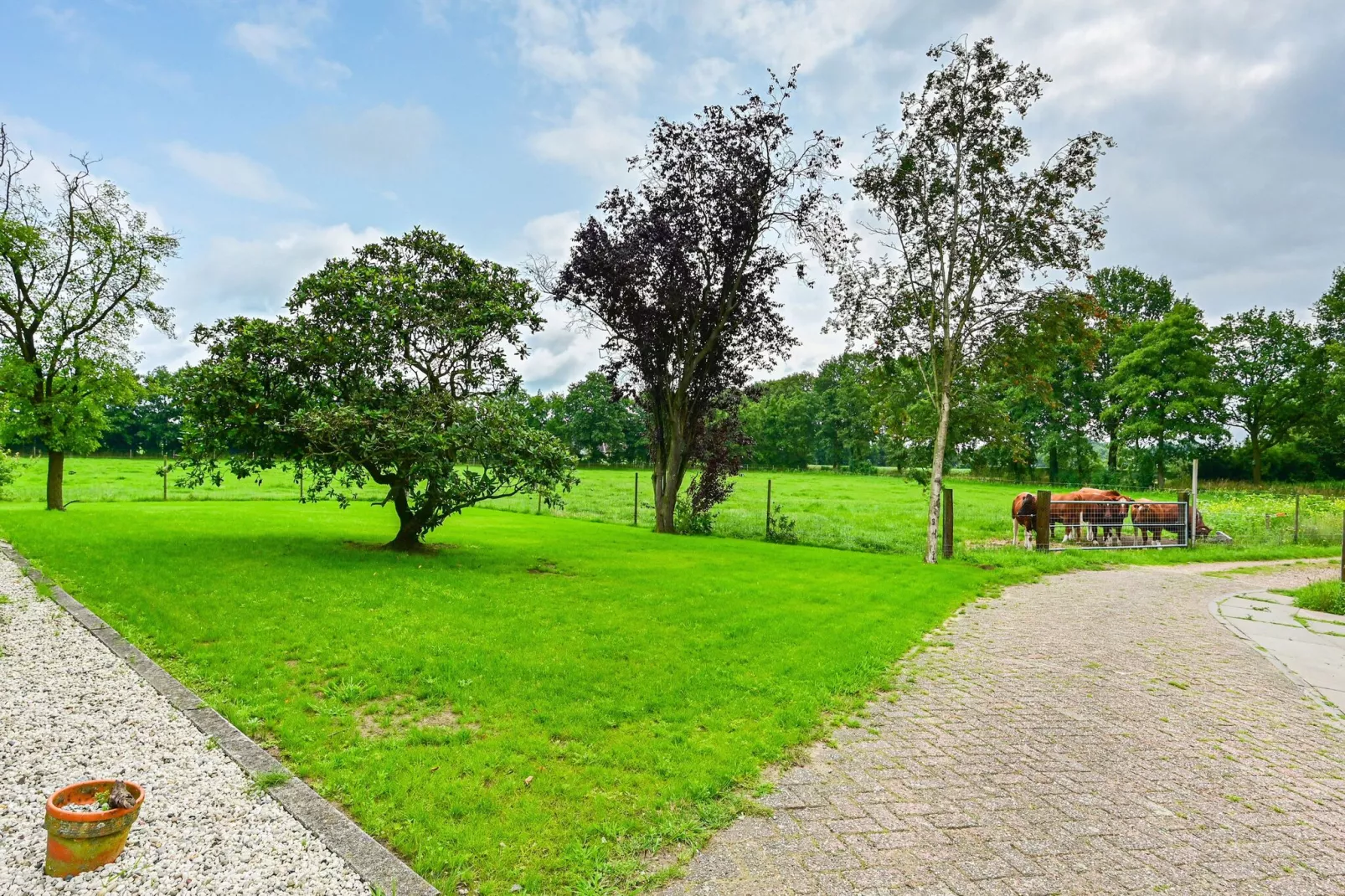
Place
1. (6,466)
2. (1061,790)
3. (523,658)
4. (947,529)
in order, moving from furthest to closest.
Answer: (6,466) → (947,529) → (523,658) → (1061,790)

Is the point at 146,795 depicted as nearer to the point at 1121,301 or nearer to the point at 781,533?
the point at 781,533

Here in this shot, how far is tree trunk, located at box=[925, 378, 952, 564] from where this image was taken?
13258 millimetres

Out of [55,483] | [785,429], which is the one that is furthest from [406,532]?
[785,429]

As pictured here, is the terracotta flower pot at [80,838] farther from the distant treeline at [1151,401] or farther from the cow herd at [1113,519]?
the cow herd at [1113,519]

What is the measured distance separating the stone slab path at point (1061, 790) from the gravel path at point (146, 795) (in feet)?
6.57

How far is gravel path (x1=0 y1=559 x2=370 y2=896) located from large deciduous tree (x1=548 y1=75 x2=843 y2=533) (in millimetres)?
13405

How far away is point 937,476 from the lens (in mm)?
13461

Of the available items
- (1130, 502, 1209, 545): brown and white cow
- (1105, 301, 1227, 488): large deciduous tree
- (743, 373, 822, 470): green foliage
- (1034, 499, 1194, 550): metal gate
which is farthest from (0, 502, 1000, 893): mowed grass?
(743, 373, 822, 470): green foliage

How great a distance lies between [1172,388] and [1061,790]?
41991 mm

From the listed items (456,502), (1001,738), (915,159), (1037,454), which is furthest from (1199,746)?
(1037,454)

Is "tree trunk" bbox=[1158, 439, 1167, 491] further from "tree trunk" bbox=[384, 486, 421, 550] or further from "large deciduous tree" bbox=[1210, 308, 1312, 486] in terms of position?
"tree trunk" bbox=[384, 486, 421, 550]

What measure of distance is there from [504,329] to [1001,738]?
10.1m

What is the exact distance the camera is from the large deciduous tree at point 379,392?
32.6 feet

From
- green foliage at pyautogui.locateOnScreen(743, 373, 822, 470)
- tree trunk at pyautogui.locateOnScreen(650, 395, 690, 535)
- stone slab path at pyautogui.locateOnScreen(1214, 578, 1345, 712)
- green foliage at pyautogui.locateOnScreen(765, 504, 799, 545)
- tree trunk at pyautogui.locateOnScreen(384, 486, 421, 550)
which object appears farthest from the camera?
green foliage at pyautogui.locateOnScreen(743, 373, 822, 470)
